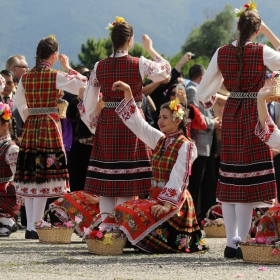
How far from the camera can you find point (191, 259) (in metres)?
5.81

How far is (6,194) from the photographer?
26.2ft

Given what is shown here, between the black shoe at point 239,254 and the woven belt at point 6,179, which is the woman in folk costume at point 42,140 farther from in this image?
the black shoe at point 239,254

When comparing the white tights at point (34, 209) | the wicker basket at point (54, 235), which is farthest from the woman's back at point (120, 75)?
the white tights at point (34, 209)

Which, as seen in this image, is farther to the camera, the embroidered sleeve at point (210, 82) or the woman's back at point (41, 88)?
the woman's back at point (41, 88)

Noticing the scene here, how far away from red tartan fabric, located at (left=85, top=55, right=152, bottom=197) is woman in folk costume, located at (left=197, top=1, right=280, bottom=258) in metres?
0.83

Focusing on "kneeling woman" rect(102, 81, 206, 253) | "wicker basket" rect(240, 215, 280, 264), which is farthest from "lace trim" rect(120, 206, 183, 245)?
"wicker basket" rect(240, 215, 280, 264)

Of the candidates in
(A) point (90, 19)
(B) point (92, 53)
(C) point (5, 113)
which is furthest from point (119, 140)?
(A) point (90, 19)

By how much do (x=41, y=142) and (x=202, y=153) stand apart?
7.39 ft

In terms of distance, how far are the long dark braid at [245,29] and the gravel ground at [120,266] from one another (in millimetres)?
1385

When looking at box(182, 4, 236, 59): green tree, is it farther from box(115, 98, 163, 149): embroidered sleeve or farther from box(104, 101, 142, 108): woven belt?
box(115, 98, 163, 149): embroidered sleeve

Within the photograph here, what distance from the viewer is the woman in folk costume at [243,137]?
5855mm

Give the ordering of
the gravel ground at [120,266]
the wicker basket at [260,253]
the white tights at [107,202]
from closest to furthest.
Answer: the gravel ground at [120,266] → the wicker basket at [260,253] → the white tights at [107,202]

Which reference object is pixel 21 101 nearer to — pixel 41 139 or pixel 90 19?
pixel 41 139

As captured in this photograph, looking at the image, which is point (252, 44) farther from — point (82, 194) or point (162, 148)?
point (82, 194)
